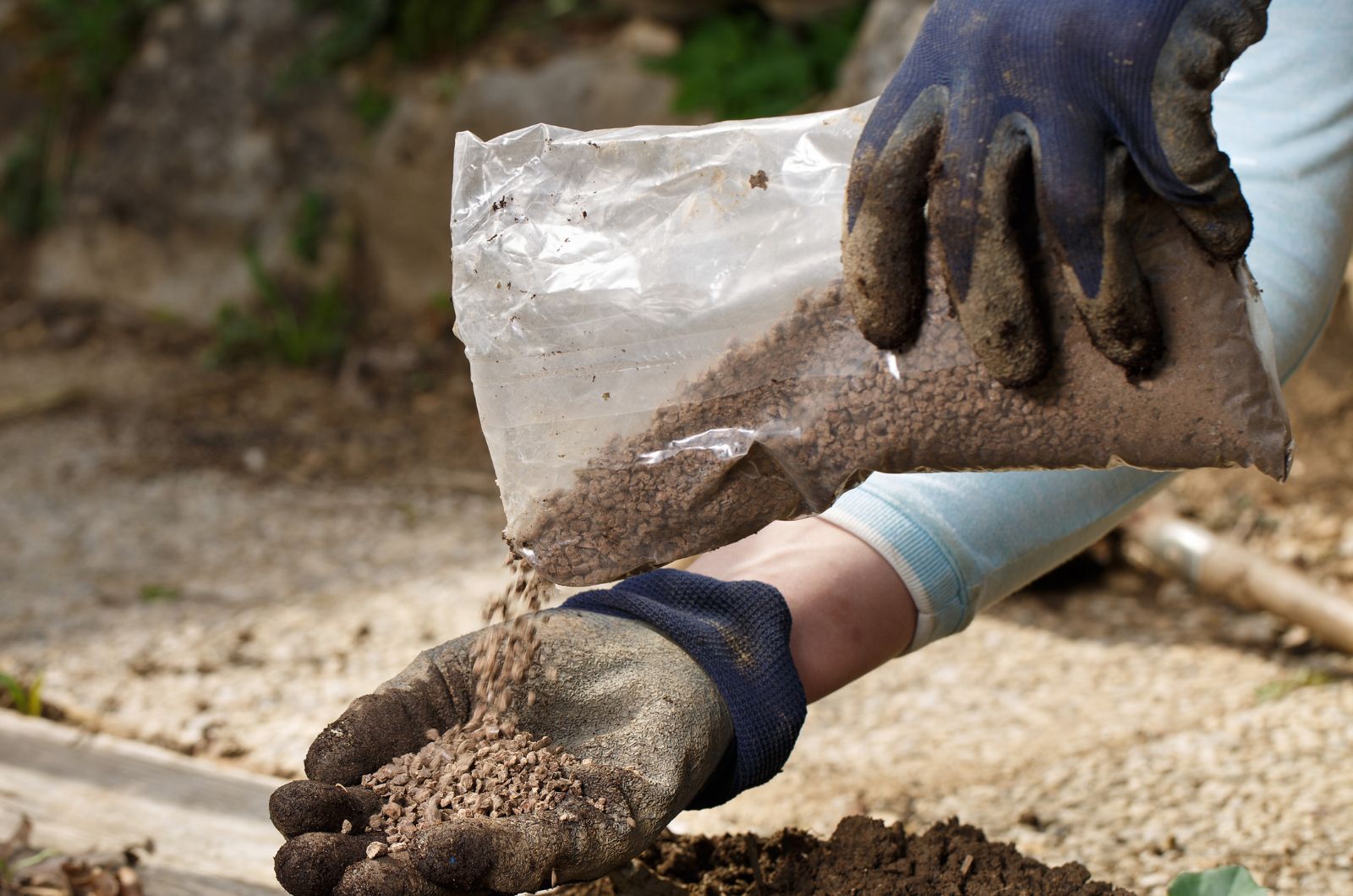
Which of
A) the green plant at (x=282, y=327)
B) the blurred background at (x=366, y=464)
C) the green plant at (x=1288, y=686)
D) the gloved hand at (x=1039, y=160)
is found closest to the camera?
the gloved hand at (x=1039, y=160)

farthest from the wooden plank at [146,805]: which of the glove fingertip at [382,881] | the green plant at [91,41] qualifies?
the green plant at [91,41]

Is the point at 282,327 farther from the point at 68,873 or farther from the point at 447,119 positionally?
the point at 68,873

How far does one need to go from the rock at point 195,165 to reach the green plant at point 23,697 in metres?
3.40

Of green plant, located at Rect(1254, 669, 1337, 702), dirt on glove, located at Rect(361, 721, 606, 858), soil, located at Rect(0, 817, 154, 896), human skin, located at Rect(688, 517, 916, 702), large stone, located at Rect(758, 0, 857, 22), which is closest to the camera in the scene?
dirt on glove, located at Rect(361, 721, 606, 858)

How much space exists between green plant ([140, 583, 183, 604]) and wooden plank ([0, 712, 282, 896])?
2.85 feet

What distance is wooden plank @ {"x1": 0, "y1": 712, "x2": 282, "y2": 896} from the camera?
1.74 metres

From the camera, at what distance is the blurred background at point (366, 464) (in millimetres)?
2012

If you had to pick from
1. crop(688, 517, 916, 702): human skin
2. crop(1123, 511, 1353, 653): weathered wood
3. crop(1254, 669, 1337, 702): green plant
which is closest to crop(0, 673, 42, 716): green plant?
crop(688, 517, 916, 702): human skin

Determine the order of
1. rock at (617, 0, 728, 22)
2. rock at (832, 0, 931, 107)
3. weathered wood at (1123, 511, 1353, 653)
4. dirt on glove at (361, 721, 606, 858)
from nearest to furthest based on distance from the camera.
→ dirt on glove at (361, 721, 606, 858), weathered wood at (1123, 511, 1353, 653), rock at (832, 0, 931, 107), rock at (617, 0, 728, 22)

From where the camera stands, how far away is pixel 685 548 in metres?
1.28

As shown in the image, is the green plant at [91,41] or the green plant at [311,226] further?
the green plant at [91,41]

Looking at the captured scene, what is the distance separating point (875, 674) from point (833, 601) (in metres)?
1.20

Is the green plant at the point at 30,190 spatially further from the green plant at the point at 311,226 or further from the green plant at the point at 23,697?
the green plant at the point at 23,697

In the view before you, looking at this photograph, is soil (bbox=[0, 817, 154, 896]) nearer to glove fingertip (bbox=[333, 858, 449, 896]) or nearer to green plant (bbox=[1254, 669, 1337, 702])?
glove fingertip (bbox=[333, 858, 449, 896])
